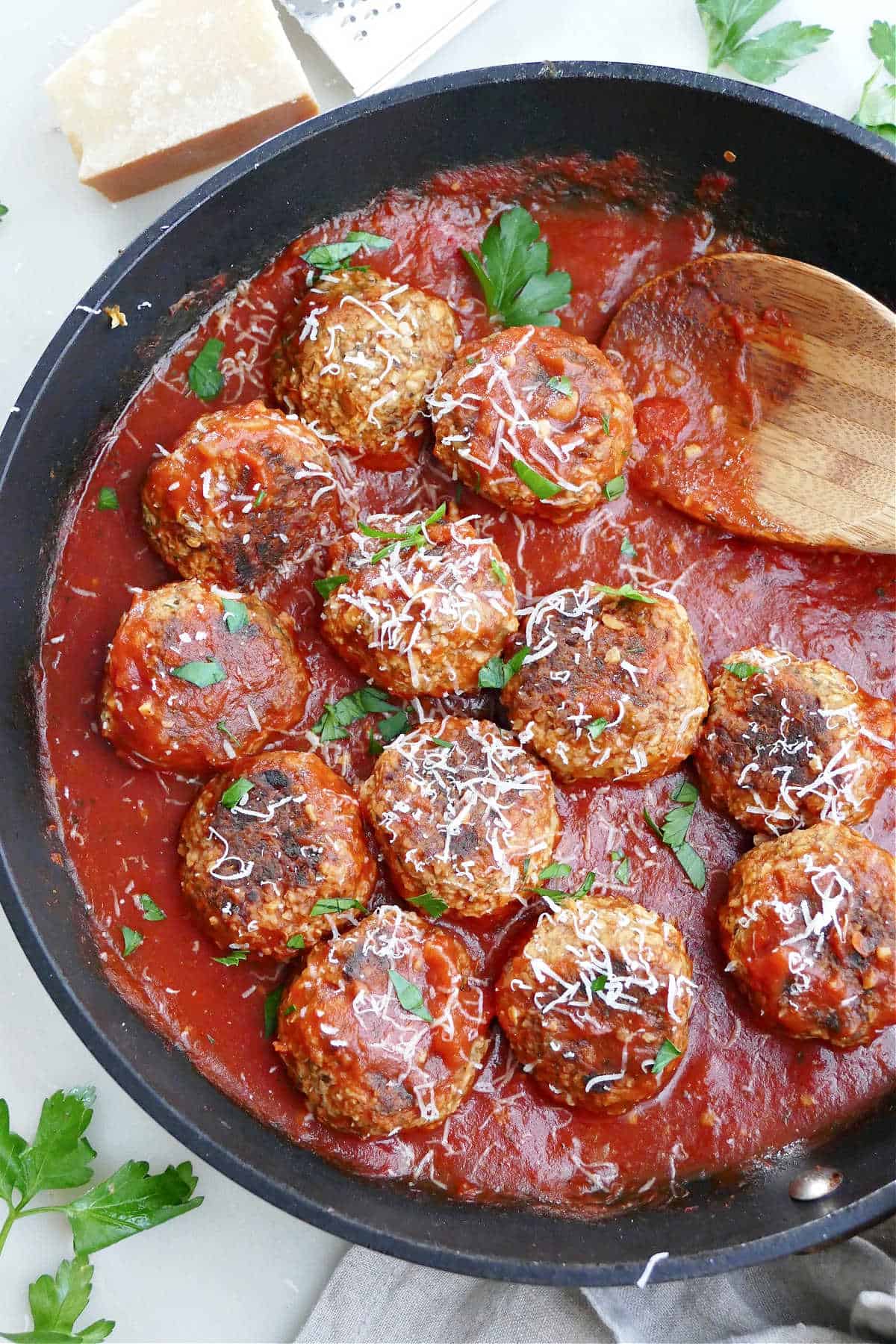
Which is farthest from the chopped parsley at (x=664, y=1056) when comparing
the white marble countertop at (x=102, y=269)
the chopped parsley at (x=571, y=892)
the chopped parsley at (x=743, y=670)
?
the white marble countertop at (x=102, y=269)

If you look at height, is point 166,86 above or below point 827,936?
above

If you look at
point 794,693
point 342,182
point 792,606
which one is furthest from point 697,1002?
point 342,182

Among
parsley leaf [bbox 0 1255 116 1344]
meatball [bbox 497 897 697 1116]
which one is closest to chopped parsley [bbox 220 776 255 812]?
meatball [bbox 497 897 697 1116]

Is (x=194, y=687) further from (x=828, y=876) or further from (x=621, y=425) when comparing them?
(x=828, y=876)

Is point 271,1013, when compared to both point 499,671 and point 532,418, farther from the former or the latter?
point 532,418

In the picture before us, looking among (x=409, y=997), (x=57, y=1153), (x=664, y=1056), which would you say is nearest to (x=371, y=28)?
(x=409, y=997)

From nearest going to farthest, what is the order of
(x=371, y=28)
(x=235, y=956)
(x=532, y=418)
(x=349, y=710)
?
(x=532, y=418) → (x=235, y=956) → (x=349, y=710) → (x=371, y=28)
